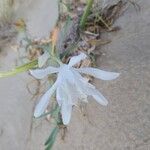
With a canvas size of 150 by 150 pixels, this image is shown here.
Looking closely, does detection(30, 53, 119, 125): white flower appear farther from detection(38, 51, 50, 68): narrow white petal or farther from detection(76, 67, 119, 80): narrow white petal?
detection(38, 51, 50, 68): narrow white petal

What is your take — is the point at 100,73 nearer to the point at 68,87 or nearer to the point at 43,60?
the point at 68,87

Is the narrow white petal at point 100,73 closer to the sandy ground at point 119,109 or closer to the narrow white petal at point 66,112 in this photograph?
the narrow white petal at point 66,112

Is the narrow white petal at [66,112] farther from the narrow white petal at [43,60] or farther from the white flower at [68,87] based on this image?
the narrow white petal at [43,60]

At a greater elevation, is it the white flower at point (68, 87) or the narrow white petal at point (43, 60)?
the white flower at point (68, 87)

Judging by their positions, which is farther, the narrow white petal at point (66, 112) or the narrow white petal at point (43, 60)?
the narrow white petal at point (43, 60)

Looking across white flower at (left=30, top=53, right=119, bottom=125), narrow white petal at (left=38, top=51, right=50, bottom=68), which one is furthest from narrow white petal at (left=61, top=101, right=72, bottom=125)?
narrow white petal at (left=38, top=51, right=50, bottom=68)

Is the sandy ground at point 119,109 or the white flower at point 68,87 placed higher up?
the white flower at point 68,87

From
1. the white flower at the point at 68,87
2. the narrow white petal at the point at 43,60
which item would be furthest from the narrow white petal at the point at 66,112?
the narrow white petal at the point at 43,60

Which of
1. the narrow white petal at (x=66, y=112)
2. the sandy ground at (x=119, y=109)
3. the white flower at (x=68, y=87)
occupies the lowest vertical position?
the sandy ground at (x=119, y=109)

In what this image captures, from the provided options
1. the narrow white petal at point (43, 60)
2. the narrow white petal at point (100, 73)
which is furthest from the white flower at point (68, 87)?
the narrow white petal at point (43, 60)
